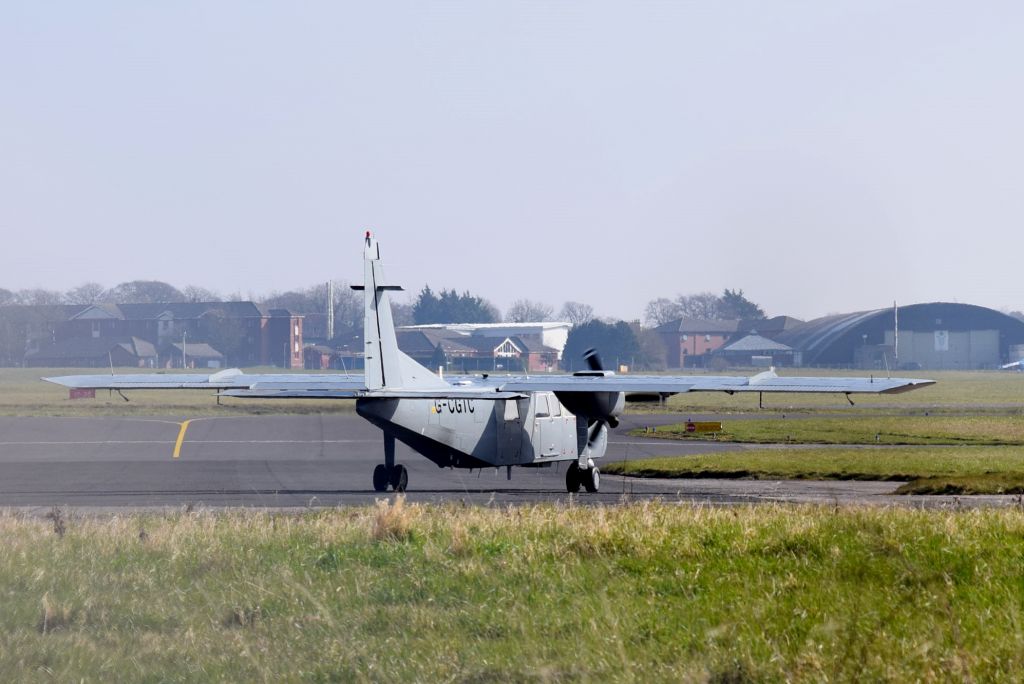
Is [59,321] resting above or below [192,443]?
above

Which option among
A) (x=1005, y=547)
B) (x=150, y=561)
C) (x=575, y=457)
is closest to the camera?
(x=1005, y=547)

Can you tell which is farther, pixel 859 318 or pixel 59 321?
pixel 859 318

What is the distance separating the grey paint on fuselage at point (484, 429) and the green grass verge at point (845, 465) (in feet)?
8.86

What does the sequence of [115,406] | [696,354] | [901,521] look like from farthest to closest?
[696,354], [115,406], [901,521]

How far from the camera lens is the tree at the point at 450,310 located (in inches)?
4035

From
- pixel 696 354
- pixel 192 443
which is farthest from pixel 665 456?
pixel 696 354

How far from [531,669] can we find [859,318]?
129215 millimetres

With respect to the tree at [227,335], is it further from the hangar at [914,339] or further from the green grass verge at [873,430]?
the green grass verge at [873,430]

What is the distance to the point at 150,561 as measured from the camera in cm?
1305

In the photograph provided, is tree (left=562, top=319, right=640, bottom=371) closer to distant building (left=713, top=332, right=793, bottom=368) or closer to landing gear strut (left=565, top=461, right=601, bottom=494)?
landing gear strut (left=565, top=461, right=601, bottom=494)

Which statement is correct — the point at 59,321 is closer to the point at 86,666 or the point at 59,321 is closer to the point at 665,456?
the point at 665,456

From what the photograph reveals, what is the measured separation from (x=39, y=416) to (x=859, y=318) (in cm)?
9400

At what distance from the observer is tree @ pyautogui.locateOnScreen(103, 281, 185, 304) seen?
17862 cm

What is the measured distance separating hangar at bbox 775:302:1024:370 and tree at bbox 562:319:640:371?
50766mm
